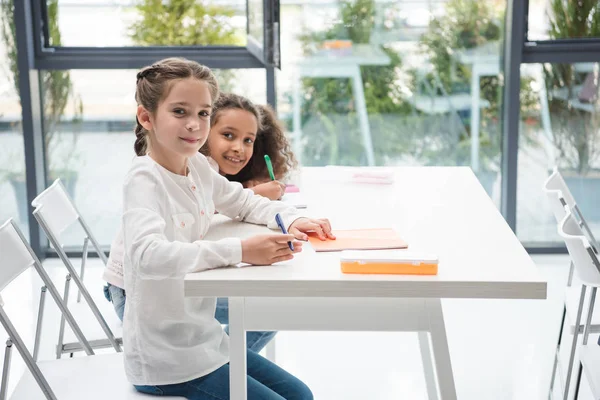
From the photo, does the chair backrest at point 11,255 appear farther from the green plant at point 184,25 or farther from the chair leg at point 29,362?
the green plant at point 184,25

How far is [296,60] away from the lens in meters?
4.11

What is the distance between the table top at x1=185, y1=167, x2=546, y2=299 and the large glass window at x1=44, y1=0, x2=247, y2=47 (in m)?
1.69

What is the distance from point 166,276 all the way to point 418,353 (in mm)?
1706

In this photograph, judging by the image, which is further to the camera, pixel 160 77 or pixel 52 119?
pixel 52 119

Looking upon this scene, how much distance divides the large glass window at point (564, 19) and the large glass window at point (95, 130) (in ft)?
4.12

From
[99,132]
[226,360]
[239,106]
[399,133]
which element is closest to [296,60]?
[399,133]

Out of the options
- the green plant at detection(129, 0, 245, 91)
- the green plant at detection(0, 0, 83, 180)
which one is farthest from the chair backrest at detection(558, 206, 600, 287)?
the green plant at detection(0, 0, 83, 180)

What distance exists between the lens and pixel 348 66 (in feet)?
13.5

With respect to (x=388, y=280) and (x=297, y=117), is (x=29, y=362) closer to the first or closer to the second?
(x=388, y=280)

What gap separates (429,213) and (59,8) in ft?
8.64

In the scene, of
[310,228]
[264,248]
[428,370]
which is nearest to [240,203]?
[310,228]

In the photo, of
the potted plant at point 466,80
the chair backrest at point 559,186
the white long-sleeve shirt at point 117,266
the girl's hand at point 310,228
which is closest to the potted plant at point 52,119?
the potted plant at point 466,80

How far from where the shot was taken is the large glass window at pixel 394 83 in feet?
13.3

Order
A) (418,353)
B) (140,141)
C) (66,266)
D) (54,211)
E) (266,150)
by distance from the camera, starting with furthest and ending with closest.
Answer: (418,353)
(266,150)
(54,211)
(66,266)
(140,141)
